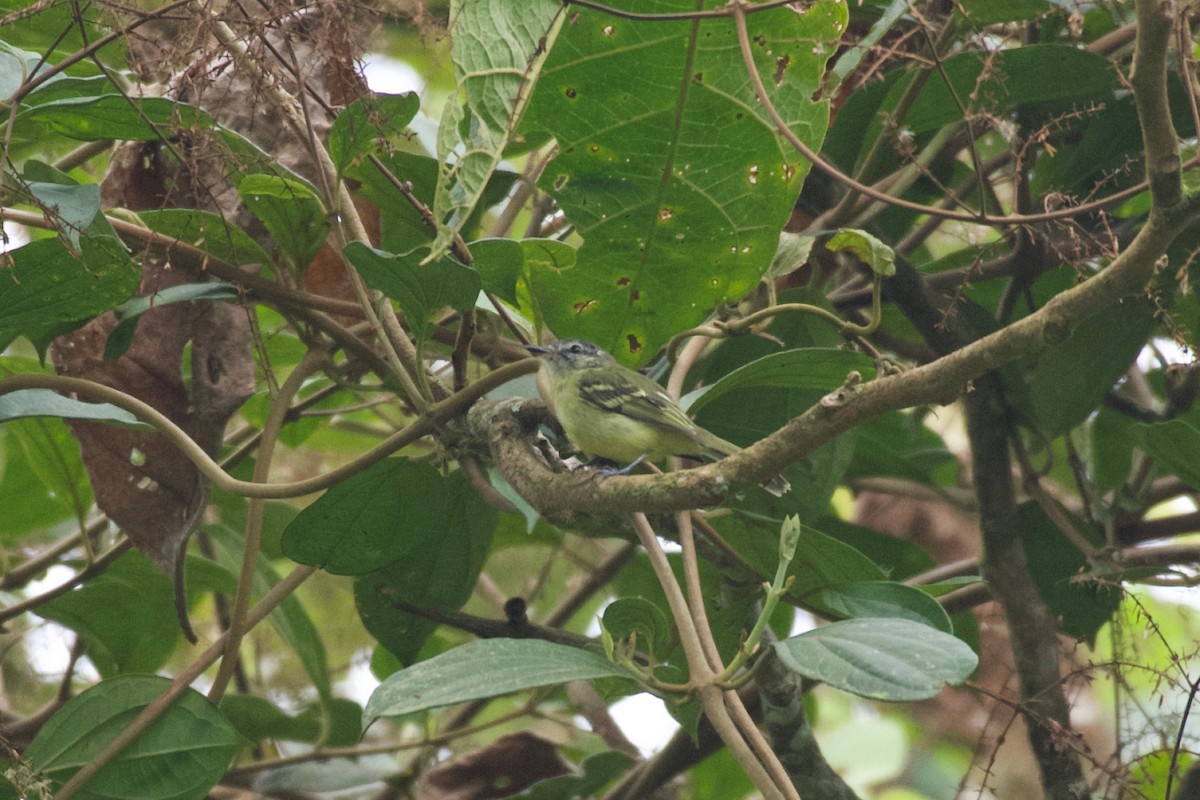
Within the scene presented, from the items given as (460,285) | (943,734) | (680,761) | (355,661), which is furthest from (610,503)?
(943,734)

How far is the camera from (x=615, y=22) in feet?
6.33

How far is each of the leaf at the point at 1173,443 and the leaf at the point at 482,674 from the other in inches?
49.6

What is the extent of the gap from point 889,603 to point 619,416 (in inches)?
40.0

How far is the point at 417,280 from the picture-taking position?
1814 mm

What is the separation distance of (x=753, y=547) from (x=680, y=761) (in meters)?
0.64

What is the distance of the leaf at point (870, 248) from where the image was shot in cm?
181

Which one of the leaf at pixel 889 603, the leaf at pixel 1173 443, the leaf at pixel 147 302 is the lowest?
the leaf at pixel 889 603

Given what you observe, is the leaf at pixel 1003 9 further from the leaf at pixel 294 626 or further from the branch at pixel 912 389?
the leaf at pixel 294 626

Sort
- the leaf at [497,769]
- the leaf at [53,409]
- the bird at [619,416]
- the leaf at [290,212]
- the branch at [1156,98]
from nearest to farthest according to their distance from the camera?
1. the branch at [1156,98]
2. the leaf at [53,409]
3. the leaf at [290,212]
4. the bird at [619,416]
5. the leaf at [497,769]

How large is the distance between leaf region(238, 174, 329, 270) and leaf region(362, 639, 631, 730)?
2.89 feet

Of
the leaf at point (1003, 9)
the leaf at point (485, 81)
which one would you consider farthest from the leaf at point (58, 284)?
the leaf at point (1003, 9)

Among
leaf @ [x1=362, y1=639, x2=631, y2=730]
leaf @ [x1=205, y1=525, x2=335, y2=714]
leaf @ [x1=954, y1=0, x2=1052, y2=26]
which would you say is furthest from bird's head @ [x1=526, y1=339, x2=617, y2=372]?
leaf @ [x1=954, y1=0, x2=1052, y2=26]

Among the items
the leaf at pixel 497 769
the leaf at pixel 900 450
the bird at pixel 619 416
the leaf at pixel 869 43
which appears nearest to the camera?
the leaf at pixel 869 43

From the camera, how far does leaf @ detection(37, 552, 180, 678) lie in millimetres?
2594
